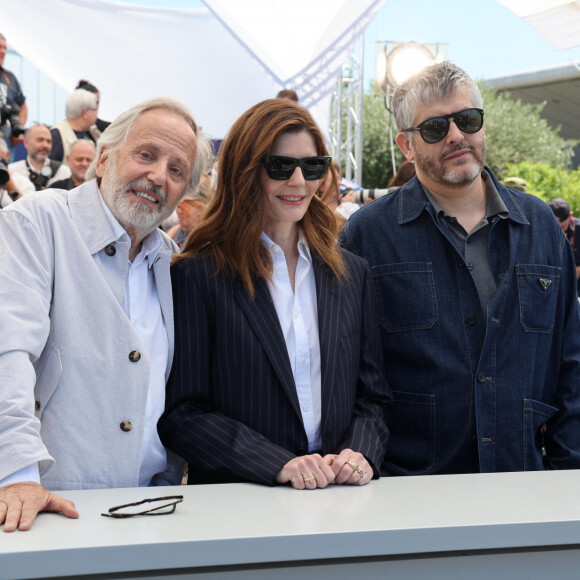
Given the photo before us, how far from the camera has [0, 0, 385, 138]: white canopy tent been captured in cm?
1122

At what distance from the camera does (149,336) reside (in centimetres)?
200

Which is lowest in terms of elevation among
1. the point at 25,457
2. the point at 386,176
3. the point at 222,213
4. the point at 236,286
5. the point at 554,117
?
the point at 25,457

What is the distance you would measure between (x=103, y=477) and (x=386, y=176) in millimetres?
34326

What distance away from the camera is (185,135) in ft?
7.30

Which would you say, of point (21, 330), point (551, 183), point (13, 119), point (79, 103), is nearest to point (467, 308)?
point (21, 330)

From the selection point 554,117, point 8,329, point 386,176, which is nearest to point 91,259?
point 8,329

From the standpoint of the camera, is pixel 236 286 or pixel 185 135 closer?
pixel 236 286

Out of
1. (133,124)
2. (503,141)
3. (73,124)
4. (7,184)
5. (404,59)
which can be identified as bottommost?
(133,124)

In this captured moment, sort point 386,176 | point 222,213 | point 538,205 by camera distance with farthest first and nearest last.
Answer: point 386,176 → point 538,205 → point 222,213

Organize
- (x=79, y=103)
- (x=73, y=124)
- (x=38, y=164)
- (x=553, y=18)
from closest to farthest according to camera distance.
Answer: (x=38, y=164), (x=79, y=103), (x=73, y=124), (x=553, y=18)

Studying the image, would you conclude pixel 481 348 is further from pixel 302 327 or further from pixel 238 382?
pixel 238 382

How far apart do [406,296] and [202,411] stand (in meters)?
0.75

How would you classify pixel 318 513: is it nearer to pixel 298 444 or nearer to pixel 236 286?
pixel 298 444

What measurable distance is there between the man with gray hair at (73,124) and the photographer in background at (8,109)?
37 centimetres
